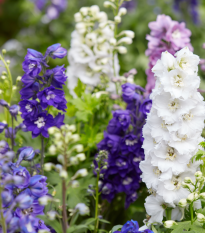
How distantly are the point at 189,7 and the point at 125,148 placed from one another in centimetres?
284

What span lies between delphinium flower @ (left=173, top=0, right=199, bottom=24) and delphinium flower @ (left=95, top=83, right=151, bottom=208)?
2518mm

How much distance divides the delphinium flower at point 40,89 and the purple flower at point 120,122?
31cm

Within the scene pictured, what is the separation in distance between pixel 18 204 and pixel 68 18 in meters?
3.77

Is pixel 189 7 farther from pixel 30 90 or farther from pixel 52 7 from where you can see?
pixel 30 90

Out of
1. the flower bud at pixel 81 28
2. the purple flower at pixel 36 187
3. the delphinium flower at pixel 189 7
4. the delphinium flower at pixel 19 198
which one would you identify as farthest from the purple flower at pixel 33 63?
the delphinium flower at pixel 189 7

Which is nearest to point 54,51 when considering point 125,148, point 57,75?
point 57,75

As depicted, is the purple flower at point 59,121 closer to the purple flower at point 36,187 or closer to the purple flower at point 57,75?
the purple flower at point 57,75

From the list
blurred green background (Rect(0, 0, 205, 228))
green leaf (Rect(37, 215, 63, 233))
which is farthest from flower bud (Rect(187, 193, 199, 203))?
blurred green background (Rect(0, 0, 205, 228))

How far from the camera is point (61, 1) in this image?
164 inches

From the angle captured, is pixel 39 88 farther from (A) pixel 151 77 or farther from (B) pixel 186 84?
(A) pixel 151 77

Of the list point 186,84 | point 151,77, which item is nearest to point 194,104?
point 186,84

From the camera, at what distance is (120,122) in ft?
4.81

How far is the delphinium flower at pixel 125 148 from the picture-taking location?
1467mm

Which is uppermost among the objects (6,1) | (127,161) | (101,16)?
(6,1)
